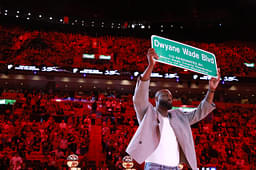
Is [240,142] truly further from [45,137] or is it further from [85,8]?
[85,8]

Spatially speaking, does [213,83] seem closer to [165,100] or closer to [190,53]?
[190,53]

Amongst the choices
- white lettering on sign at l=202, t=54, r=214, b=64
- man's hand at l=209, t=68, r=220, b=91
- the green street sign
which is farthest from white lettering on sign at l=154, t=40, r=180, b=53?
man's hand at l=209, t=68, r=220, b=91

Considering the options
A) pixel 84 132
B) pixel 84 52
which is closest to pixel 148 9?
pixel 84 52

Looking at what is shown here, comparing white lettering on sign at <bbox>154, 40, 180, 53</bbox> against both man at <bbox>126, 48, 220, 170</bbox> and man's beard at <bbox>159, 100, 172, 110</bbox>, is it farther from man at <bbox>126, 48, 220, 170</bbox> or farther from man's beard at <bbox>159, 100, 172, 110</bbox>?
man's beard at <bbox>159, 100, 172, 110</bbox>

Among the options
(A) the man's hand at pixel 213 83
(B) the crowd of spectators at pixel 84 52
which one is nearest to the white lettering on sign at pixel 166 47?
(A) the man's hand at pixel 213 83

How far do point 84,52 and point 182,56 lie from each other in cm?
1731

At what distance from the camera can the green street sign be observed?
2457 mm

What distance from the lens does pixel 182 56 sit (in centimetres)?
256

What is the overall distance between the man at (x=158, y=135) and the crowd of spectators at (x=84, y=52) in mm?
15340

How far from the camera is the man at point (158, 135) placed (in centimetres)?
227

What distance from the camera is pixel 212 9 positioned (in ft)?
60.1

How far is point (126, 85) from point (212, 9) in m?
7.45

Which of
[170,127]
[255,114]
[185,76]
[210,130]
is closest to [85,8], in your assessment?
[185,76]

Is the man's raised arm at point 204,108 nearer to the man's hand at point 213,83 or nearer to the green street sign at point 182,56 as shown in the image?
the man's hand at point 213,83
